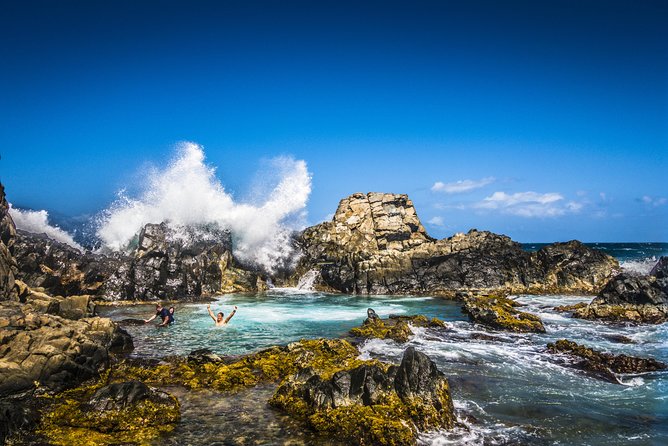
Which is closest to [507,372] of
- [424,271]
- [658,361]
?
[658,361]

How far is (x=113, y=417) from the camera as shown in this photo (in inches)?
384

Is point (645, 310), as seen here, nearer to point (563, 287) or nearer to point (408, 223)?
point (563, 287)

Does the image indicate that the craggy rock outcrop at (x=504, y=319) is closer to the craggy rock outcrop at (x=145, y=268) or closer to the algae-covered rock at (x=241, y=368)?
the algae-covered rock at (x=241, y=368)

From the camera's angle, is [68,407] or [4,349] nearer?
[68,407]

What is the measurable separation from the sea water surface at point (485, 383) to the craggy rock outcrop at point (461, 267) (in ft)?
47.4

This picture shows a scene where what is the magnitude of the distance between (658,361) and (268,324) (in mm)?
19577

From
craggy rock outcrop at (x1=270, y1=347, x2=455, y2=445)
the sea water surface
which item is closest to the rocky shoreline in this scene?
craggy rock outcrop at (x1=270, y1=347, x2=455, y2=445)

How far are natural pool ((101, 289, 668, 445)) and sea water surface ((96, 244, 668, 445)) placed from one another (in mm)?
41

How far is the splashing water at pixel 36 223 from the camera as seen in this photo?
5219 centimetres

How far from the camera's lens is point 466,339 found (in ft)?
67.8

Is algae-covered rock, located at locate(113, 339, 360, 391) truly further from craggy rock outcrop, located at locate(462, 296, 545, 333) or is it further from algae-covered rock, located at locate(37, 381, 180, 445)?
craggy rock outcrop, located at locate(462, 296, 545, 333)

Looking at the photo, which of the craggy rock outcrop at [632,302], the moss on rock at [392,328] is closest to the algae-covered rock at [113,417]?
the moss on rock at [392,328]

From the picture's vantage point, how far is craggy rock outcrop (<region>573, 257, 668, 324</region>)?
25594 millimetres

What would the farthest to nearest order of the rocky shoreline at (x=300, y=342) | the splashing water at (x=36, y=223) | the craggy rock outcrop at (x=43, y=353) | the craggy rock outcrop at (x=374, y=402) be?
the splashing water at (x=36, y=223) < the craggy rock outcrop at (x=43, y=353) < the rocky shoreline at (x=300, y=342) < the craggy rock outcrop at (x=374, y=402)
